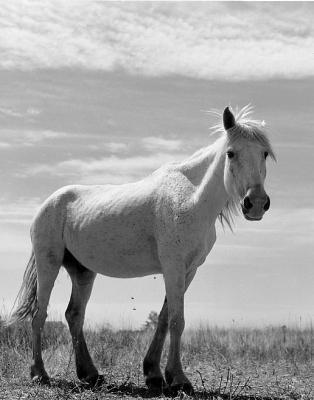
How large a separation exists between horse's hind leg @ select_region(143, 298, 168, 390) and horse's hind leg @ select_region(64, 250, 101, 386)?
784mm

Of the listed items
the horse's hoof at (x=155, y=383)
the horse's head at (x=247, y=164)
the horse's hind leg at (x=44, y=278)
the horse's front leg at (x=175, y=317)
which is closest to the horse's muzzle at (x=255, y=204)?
the horse's head at (x=247, y=164)

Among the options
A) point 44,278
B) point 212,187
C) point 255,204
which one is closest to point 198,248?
point 212,187

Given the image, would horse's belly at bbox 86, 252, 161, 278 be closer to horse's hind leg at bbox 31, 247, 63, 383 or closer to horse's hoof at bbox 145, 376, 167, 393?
horse's hind leg at bbox 31, 247, 63, 383

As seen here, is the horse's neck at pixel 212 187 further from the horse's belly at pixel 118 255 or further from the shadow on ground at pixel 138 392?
the shadow on ground at pixel 138 392

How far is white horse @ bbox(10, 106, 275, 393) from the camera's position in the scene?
6941 millimetres

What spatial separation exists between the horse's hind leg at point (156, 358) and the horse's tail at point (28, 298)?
2193mm

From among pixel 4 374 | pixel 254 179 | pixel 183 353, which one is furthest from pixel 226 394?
pixel 183 353

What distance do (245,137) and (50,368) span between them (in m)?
4.40

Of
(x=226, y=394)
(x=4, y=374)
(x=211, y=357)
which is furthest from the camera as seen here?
(x=211, y=357)

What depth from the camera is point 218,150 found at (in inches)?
287

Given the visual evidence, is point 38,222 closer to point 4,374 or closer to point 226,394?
point 4,374

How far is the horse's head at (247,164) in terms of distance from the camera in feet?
21.5

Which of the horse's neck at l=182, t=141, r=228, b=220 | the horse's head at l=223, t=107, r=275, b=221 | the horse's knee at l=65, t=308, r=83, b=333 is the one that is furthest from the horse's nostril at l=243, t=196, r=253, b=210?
the horse's knee at l=65, t=308, r=83, b=333

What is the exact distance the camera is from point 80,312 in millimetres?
8633
